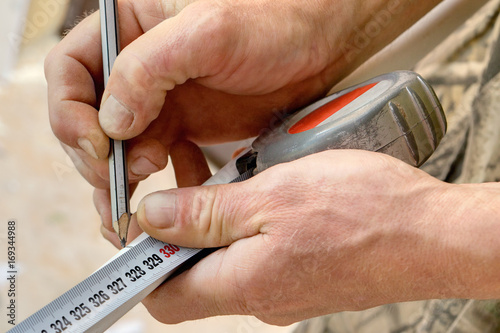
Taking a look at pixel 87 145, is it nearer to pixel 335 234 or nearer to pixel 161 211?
pixel 161 211

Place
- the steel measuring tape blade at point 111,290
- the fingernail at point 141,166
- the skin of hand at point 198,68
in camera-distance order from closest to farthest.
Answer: the steel measuring tape blade at point 111,290, the skin of hand at point 198,68, the fingernail at point 141,166

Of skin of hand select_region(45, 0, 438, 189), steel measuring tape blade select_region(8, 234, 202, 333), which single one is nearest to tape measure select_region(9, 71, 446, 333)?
steel measuring tape blade select_region(8, 234, 202, 333)

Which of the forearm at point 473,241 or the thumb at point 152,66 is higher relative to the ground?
the thumb at point 152,66

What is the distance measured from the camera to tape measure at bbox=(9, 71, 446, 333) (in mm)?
442

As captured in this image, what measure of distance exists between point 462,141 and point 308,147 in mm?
379

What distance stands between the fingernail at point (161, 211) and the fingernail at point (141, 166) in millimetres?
158

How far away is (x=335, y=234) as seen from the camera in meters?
0.46

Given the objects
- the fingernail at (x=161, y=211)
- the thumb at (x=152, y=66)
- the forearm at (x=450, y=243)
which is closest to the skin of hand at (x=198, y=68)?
the thumb at (x=152, y=66)

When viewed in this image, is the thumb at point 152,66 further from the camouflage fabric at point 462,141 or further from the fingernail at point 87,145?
the camouflage fabric at point 462,141

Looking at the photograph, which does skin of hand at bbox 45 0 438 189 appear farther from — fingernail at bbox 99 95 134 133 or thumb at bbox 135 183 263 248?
thumb at bbox 135 183 263 248

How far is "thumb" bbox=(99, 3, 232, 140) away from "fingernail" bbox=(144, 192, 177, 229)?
0.39 feet

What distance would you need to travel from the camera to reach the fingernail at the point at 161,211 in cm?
49

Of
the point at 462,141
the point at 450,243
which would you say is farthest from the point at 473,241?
the point at 462,141

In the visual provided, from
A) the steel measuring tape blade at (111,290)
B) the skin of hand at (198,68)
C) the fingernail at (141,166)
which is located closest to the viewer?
the steel measuring tape blade at (111,290)
